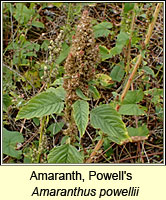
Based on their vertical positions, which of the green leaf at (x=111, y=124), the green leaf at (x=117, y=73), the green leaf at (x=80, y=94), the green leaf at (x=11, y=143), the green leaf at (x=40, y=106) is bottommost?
the green leaf at (x=11, y=143)

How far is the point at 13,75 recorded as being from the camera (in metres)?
2.41

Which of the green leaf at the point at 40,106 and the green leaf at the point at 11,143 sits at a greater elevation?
the green leaf at the point at 40,106

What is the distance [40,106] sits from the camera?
4.27 ft

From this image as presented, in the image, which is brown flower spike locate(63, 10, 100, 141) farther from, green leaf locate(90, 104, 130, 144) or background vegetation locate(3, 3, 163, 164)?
background vegetation locate(3, 3, 163, 164)

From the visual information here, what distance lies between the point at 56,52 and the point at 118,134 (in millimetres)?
535

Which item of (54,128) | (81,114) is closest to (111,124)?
(81,114)

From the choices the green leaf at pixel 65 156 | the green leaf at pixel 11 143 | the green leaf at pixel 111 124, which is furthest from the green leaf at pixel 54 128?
the green leaf at pixel 111 124

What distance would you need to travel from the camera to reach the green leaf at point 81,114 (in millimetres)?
1219

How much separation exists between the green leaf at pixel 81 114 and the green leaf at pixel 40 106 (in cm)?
8

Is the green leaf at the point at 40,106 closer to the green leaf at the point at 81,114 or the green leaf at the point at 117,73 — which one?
the green leaf at the point at 81,114

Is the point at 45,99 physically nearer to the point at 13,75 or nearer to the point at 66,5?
the point at 13,75

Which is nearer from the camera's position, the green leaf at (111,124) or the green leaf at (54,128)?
the green leaf at (111,124)

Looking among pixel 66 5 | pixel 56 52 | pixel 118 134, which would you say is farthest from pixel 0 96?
pixel 66 5

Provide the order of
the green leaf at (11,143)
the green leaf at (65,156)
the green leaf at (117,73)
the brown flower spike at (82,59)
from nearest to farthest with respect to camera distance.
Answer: the brown flower spike at (82,59) < the green leaf at (65,156) < the green leaf at (11,143) < the green leaf at (117,73)
